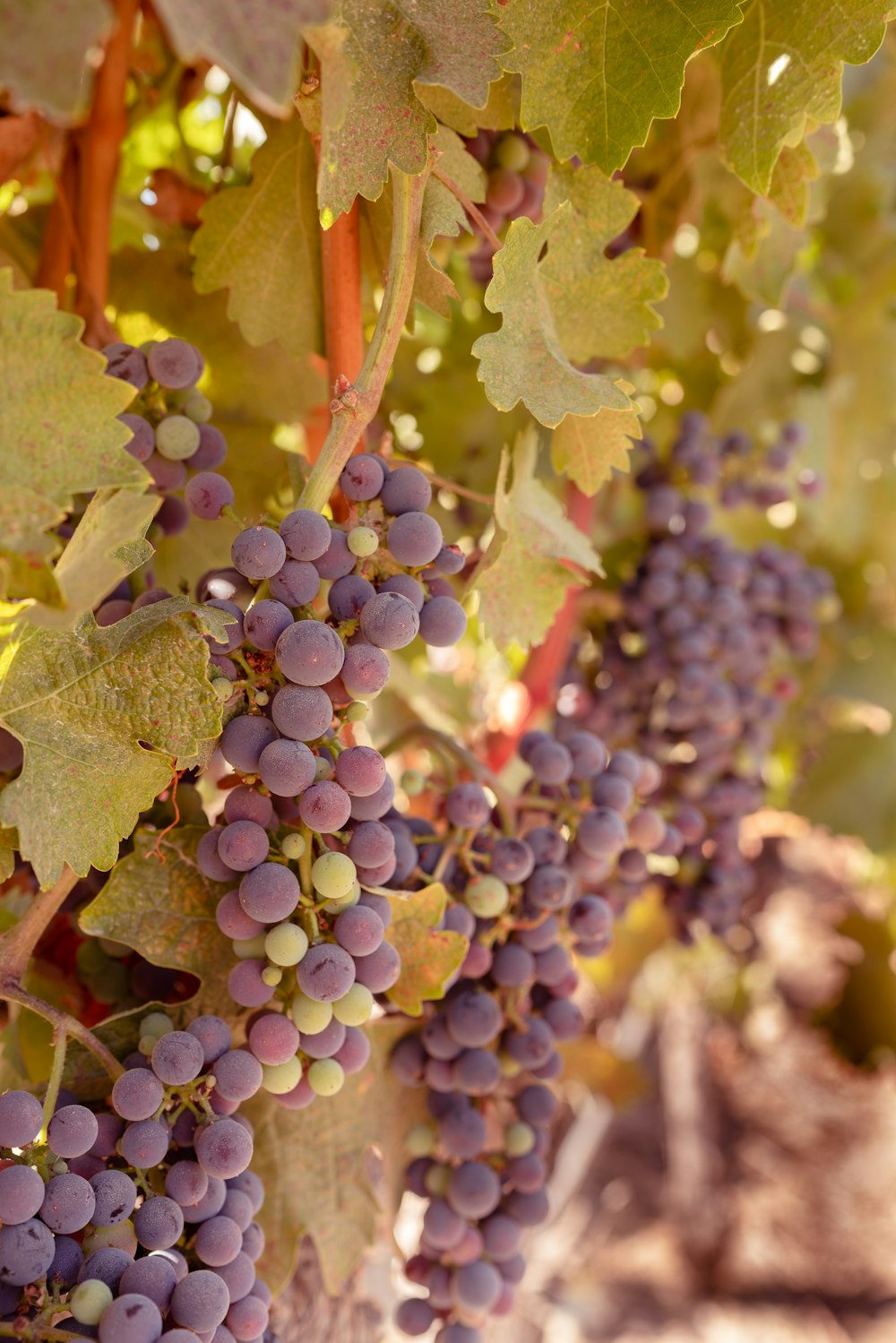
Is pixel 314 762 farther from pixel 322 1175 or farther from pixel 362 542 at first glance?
pixel 322 1175

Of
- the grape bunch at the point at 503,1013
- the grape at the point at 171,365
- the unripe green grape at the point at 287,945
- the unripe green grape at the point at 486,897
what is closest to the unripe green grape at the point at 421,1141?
the grape bunch at the point at 503,1013

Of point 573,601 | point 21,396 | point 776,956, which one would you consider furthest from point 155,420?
point 776,956

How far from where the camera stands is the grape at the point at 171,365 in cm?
60

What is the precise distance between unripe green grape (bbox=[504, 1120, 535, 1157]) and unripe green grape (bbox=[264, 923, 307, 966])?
292 mm

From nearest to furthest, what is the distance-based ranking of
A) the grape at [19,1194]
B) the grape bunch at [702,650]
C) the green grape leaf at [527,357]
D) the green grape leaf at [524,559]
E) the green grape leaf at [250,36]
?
the green grape leaf at [250,36] → the grape at [19,1194] → the green grape leaf at [527,357] → the green grape leaf at [524,559] → the grape bunch at [702,650]

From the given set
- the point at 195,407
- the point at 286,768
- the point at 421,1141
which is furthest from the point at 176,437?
the point at 421,1141

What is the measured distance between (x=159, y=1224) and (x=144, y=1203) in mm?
18

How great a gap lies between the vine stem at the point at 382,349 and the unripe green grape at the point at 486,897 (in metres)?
0.26

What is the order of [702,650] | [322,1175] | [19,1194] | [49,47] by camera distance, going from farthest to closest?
[702,650] → [322,1175] → [19,1194] → [49,47]

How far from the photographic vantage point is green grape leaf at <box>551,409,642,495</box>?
0.65m

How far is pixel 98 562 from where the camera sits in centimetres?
44

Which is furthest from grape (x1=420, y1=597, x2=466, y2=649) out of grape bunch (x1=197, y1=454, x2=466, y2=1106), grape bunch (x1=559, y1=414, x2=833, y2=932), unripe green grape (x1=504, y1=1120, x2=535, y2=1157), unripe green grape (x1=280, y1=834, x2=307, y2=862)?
grape bunch (x1=559, y1=414, x2=833, y2=932)

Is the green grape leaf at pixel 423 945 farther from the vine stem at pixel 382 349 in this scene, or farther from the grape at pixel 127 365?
the grape at pixel 127 365

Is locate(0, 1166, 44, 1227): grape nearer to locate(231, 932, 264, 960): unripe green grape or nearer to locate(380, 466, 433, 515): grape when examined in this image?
locate(231, 932, 264, 960): unripe green grape
